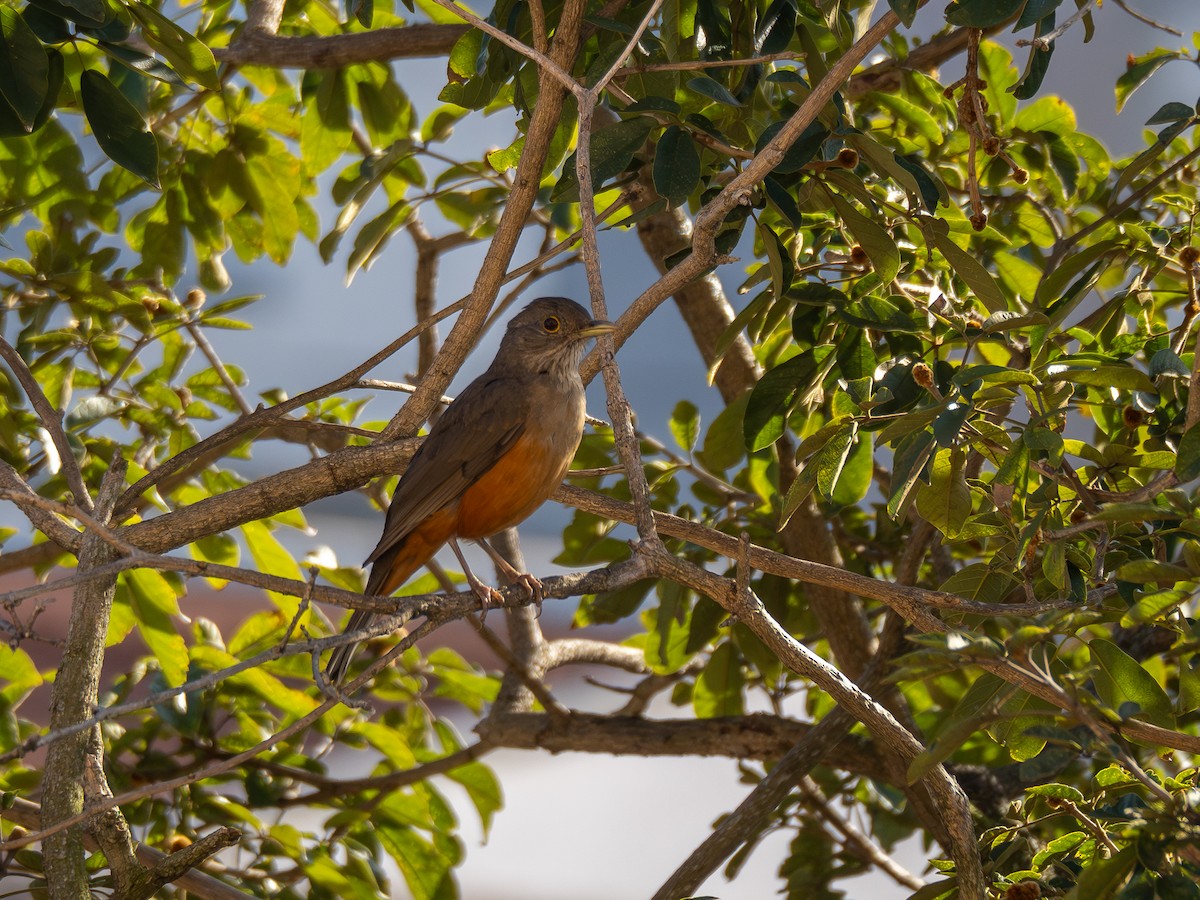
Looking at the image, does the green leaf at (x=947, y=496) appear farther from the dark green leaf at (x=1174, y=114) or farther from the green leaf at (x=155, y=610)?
the green leaf at (x=155, y=610)

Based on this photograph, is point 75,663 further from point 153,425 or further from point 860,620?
point 860,620

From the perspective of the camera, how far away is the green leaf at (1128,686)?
7.88ft

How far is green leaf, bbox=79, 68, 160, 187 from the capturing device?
2887 mm

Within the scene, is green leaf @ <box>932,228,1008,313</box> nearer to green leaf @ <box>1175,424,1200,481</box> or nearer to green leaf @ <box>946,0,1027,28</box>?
green leaf @ <box>946,0,1027,28</box>

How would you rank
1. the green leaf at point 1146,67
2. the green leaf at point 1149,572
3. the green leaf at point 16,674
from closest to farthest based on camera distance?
the green leaf at point 1149,572 < the green leaf at point 1146,67 < the green leaf at point 16,674

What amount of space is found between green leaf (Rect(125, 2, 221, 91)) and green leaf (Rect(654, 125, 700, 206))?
46.0 inches

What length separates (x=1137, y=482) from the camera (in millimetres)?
2809

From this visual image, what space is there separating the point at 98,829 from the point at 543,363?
218 centimetres

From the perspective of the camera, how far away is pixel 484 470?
391 centimetres

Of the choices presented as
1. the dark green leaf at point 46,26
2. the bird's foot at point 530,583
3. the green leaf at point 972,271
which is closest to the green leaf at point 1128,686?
the green leaf at point 972,271

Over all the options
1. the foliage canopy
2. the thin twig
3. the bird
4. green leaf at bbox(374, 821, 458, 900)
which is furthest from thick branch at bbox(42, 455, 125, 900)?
green leaf at bbox(374, 821, 458, 900)

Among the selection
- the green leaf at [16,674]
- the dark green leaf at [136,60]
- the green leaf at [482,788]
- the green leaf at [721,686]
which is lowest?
the green leaf at [482,788]

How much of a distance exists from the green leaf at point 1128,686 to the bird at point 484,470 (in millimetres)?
1656

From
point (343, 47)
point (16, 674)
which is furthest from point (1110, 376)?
point (16, 674)
